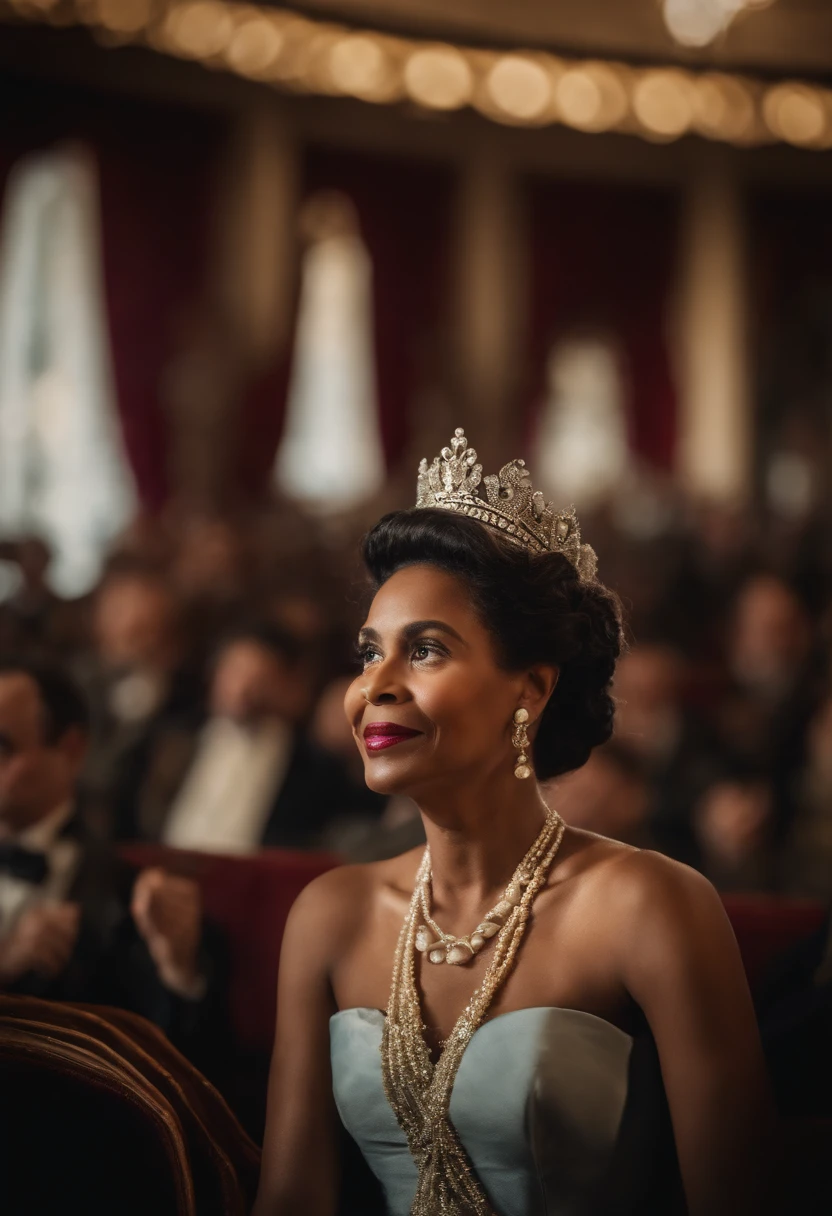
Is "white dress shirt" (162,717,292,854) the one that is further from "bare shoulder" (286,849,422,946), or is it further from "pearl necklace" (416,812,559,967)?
"pearl necklace" (416,812,559,967)

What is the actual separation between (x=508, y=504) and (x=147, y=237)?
9023 millimetres

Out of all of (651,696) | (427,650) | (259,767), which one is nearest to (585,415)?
(651,696)

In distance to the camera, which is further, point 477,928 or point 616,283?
point 616,283

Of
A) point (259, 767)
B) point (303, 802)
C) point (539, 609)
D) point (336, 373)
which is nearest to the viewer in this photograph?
point (539, 609)

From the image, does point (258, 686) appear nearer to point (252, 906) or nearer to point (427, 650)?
point (252, 906)

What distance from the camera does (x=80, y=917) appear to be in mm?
2094

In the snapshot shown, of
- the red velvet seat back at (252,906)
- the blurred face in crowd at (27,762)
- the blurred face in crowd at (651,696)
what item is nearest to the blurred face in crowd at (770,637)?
the blurred face in crowd at (651,696)

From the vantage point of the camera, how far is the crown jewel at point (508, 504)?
171 centimetres

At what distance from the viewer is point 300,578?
643cm

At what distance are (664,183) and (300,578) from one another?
23.5ft

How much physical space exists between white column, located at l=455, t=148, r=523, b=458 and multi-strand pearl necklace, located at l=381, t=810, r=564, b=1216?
9651mm

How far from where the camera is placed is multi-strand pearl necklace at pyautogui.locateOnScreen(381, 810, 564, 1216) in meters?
1.63

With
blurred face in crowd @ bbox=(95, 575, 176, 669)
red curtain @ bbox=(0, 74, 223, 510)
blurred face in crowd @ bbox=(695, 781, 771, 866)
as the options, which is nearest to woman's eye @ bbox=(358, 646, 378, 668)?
blurred face in crowd @ bbox=(695, 781, 771, 866)

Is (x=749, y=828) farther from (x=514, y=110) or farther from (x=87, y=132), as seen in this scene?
(x=514, y=110)
